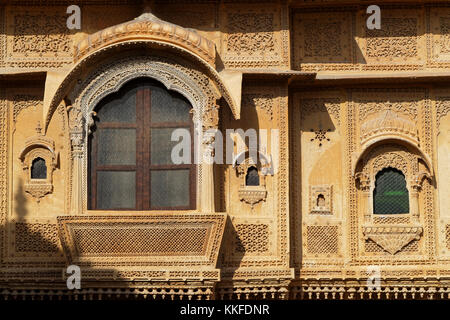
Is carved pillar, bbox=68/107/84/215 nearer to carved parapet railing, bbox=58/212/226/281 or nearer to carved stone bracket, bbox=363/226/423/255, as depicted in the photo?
carved parapet railing, bbox=58/212/226/281

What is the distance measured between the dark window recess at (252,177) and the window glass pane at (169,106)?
926 mm

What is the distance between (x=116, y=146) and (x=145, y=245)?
1.15 meters

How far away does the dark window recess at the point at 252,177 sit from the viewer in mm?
9828

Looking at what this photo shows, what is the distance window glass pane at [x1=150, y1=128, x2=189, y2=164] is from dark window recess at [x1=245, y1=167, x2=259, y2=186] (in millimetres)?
906

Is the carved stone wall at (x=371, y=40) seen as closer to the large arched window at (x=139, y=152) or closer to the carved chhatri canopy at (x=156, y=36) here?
the carved chhatri canopy at (x=156, y=36)

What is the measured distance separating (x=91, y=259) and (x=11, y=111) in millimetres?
2020

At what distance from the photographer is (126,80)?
959cm

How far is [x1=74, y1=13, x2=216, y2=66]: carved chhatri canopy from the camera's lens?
31.0 ft

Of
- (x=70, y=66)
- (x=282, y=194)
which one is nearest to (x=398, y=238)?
(x=282, y=194)

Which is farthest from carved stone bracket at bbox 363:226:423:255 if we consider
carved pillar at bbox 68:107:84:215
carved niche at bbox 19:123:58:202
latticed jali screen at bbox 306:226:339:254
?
carved niche at bbox 19:123:58:202

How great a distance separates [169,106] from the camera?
969 centimetres

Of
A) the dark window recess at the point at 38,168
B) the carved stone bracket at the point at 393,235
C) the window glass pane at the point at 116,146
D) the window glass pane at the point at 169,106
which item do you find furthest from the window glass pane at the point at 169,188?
the carved stone bracket at the point at 393,235

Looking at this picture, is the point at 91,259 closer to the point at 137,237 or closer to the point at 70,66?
the point at 137,237

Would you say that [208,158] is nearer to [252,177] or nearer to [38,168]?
[252,177]
